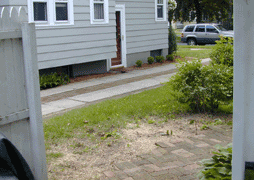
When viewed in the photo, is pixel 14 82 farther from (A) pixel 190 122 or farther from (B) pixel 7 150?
(A) pixel 190 122

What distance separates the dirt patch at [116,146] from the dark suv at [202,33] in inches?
836

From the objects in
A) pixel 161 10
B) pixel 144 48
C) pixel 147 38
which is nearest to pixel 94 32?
pixel 144 48

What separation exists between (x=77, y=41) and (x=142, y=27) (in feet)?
15.7

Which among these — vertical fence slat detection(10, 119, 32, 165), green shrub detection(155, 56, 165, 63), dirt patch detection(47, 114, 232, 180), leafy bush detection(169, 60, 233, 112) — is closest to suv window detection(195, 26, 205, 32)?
green shrub detection(155, 56, 165, 63)

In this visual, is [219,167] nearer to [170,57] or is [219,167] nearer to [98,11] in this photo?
[98,11]

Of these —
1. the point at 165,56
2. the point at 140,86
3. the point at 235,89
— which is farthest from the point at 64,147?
the point at 165,56

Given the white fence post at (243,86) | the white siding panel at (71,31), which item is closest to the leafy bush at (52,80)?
the white siding panel at (71,31)

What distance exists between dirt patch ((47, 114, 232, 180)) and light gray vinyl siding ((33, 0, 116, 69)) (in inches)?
194

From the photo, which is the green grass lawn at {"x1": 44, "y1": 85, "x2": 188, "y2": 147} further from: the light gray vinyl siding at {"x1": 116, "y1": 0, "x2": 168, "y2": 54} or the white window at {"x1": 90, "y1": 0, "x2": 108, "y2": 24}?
the light gray vinyl siding at {"x1": 116, "y1": 0, "x2": 168, "y2": 54}

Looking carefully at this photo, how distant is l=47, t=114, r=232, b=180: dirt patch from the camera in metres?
4.05

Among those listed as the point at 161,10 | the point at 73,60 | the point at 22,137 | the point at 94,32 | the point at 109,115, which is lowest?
the point at 109,115

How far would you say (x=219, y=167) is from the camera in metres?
3.32

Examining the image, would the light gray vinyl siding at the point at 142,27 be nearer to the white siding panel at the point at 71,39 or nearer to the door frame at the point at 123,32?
the door frame at the point at 123,32

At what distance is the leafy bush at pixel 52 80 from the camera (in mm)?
9890
